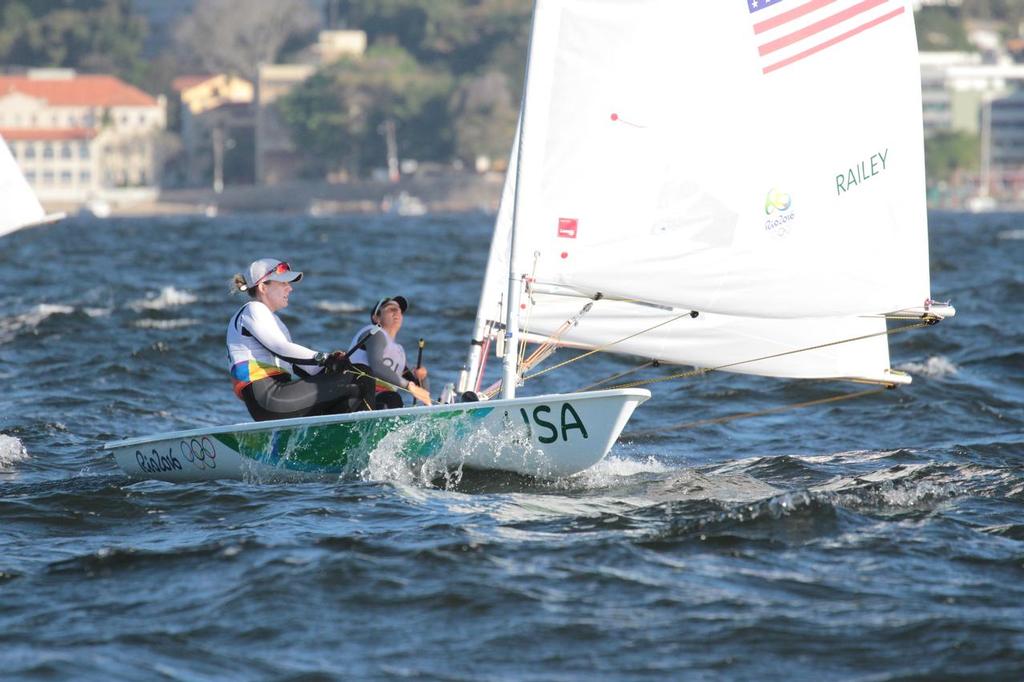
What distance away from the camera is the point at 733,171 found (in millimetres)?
10125

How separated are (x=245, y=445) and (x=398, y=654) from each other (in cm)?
358

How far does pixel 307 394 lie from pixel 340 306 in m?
15.1

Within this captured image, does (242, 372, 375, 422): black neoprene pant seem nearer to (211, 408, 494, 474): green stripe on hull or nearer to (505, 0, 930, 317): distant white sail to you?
(211, 408, 494, 474): green stripe on hull

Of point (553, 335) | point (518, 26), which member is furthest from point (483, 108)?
point (553, 335)

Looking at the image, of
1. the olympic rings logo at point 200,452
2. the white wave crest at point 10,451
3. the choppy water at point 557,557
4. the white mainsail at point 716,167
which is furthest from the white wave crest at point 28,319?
the white mainsail at point 716,167

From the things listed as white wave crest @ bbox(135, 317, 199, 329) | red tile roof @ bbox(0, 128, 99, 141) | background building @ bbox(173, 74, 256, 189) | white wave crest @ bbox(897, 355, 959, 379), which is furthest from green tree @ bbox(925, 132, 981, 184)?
white wave crest @ bbox(897, 355, 959, 379)

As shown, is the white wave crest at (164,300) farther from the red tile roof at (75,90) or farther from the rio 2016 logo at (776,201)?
the red tile roof at (75,90)

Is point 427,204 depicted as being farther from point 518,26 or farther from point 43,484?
point 43,484

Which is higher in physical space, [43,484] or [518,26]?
[518,26]

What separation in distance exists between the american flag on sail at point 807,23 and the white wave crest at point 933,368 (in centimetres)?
654

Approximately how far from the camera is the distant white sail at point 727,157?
389 inches

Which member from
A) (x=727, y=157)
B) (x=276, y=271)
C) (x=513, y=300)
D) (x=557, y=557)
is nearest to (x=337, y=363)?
(x=276, y=271)

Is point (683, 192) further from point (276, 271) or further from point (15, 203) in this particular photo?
point (15, 203)

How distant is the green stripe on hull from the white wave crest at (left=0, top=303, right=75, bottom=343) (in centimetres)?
1004
